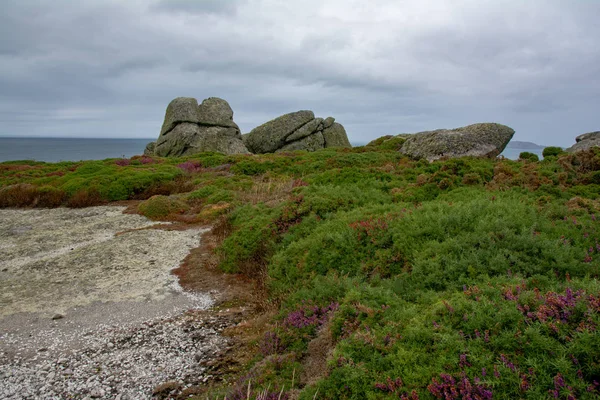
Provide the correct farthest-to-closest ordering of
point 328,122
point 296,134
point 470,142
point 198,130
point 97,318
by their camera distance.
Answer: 1. point 328,122
2. point 198,130
3. point 296,134
4. point 470,142
5. point 97,318

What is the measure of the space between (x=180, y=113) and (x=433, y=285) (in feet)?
150

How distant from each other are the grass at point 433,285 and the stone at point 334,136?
31.6 meters

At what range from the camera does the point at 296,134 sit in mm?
44969

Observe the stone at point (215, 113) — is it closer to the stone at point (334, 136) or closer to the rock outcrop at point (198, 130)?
the rock outcrop at point (198, 130)

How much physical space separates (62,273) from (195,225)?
669 centimetres

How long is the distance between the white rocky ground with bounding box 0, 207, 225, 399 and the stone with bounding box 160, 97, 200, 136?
3281 centimetres

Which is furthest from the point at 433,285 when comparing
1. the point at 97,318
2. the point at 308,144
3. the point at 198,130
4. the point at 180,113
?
the point at 180,113

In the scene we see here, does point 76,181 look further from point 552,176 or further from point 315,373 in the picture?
point 552,176

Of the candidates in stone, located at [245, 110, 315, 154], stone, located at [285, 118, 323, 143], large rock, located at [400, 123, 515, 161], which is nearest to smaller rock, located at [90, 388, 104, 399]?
large rock, located at [400, 123, 515, 161]

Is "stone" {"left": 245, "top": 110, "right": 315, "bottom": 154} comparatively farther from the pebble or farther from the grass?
the pebble

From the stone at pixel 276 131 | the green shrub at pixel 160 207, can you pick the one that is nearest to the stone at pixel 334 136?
the stone at pixel 276 131

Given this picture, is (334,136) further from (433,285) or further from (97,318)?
(433,285)

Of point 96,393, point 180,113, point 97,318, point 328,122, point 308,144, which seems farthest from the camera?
point 328,122

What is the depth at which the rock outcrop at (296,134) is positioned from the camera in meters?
45.1
